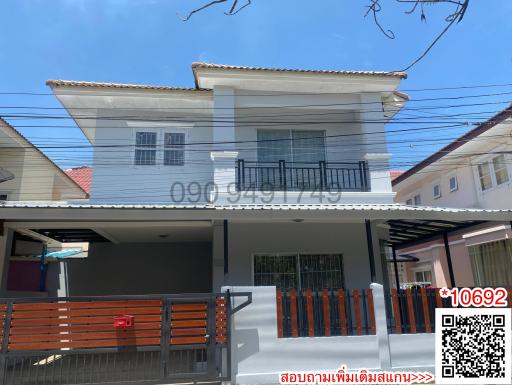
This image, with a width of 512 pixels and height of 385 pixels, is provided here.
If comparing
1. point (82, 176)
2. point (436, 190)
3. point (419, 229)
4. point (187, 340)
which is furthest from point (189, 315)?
point (82, 176)

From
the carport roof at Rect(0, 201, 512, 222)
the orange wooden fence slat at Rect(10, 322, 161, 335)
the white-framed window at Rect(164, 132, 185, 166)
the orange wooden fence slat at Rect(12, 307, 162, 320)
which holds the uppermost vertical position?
the white-framed window at Rect(164, 132, 185, 166)

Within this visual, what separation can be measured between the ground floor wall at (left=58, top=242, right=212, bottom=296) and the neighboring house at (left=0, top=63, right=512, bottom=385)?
36mm

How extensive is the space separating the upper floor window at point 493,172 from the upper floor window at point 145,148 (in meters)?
10.8

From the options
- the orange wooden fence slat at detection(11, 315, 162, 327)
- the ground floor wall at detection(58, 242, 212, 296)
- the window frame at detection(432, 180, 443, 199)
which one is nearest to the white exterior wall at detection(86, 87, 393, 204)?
the ground floor wall at detection(58, 242, 212, 296)

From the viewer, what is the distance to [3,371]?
5.61 metres

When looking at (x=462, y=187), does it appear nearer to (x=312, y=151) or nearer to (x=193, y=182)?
(x=312, y=151)

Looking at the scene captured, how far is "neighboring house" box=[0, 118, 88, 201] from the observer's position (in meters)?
12.3

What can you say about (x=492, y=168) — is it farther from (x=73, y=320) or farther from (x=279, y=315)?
(x=73, y=320)

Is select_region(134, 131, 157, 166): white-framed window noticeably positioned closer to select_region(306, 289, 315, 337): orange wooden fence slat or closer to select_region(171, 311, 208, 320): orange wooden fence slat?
select_region(171, 311, 208, 320): orange wooden fence slat

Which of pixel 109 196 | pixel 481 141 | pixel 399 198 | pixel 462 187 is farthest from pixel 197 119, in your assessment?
pixel 399 198

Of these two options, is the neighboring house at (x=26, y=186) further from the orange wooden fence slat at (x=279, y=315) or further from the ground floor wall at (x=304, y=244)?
the orange wooden fence slat at (x=279, y=315)

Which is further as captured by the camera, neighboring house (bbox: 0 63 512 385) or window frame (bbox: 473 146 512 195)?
window frame (bbox: 473 146 512 195)

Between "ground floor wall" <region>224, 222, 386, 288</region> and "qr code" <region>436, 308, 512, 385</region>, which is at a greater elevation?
"ground floor wall" <region>224, 222, 386, 288</region>

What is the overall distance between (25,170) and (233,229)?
842 cm
